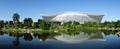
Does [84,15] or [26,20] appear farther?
[84,15]

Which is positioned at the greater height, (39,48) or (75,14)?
(75,14)

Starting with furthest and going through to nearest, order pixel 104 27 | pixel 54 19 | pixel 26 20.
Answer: pixel 54 19 < pixel 104 27 < pixel 26 20

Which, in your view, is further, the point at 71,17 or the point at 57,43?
the point at 71,17

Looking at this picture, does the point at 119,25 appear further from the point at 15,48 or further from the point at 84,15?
the point at 15,48

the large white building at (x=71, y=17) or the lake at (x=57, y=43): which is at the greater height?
the large white building at (x=71, y=17)

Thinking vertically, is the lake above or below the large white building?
below

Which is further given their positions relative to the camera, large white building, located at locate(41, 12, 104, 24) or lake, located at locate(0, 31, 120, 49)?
large white building, located at locate(41, 12, 104, 24)

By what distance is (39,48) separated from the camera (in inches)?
690

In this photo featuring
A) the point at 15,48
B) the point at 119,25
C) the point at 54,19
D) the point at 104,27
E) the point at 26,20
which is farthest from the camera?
the point at 54,19

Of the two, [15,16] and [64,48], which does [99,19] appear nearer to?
[15,16]

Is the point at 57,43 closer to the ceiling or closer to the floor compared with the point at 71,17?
closer to the floor

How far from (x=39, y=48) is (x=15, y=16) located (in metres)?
43.3

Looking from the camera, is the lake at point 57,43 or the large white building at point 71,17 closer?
the lake at point 57,43

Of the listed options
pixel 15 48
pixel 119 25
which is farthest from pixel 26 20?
pixel 15 48
